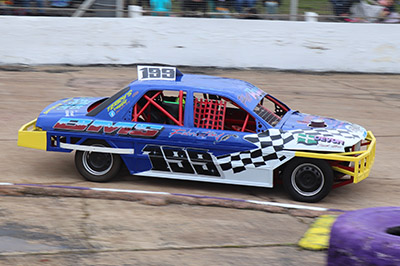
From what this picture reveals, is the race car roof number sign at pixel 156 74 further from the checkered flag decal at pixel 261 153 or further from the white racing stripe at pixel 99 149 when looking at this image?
the checkered flag decal at pixel 261 153

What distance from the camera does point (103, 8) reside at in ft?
52.1

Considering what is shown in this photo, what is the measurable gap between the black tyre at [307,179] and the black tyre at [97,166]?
2.12 m

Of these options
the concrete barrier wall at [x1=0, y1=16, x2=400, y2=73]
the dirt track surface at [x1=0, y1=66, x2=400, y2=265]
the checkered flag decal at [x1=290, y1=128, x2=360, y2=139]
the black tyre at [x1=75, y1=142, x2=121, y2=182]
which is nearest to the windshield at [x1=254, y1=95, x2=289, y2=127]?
the checkered flag decal at [x1=290, y1=128, x2=360, y2=139]

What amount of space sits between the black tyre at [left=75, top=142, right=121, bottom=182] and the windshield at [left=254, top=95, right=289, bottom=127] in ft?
6.14

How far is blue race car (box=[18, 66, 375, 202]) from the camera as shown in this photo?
7.04 metres

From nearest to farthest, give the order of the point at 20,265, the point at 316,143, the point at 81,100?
the point at 20,265
the point at 316,143
the point at 81,100

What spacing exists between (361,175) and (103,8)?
1061cm

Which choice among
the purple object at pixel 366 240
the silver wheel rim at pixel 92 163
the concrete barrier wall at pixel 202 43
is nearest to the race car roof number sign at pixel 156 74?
the silver wheel rim at pixel 92 163

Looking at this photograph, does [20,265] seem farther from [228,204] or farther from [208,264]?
[228,204]

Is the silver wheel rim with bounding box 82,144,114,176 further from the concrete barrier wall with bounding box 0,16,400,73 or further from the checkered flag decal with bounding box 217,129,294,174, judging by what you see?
the concrete barrier wall with bounding box 0,16,400,73

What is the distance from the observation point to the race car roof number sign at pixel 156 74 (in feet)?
24.9

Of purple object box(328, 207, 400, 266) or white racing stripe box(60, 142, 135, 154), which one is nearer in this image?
purple object box(328, 207, 400, 266)

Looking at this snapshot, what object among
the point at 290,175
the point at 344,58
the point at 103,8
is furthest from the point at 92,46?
the point at 290,175

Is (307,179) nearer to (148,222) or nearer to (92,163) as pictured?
(148,222)
